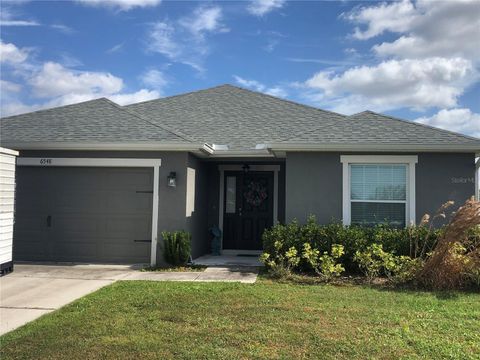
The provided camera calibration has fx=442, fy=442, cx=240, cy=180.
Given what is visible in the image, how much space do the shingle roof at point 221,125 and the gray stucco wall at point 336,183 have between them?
431 millimetres

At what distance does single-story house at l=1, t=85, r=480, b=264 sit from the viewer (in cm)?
973

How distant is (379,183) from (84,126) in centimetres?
716

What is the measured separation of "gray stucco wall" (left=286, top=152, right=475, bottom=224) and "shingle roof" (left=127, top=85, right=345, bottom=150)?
1.92 metres

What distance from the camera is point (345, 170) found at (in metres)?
9.94

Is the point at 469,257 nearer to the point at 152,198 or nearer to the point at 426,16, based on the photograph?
the point at 426,16

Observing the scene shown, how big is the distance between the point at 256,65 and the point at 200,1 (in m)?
2.56

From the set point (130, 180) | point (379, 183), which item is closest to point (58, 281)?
point (130, 180)

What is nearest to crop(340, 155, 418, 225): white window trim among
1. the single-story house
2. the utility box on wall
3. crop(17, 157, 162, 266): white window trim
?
the single-story house

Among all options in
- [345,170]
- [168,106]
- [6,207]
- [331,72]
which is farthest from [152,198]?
[331,72]

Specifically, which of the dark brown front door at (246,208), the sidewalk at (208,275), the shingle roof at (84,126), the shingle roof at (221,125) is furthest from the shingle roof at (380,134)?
the shingle roof at (84,126)

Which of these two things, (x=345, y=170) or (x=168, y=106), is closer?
(x=345, y=170)

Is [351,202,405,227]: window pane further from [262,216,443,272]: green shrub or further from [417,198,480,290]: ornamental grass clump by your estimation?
[417,198,480,290]: ornamental grass clump

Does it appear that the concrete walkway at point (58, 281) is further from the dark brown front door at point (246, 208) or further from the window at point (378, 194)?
the dark brown front door at point (246, 208)

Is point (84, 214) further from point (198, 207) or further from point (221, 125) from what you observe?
point (221, 125)
